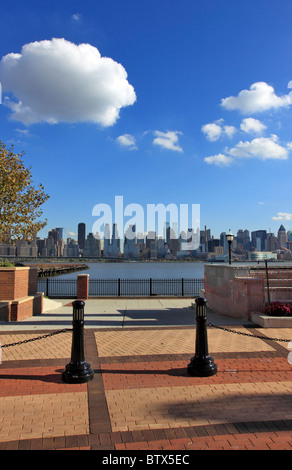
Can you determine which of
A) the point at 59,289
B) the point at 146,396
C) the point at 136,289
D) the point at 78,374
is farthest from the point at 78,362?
the point at 59,289

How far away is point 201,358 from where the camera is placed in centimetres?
582

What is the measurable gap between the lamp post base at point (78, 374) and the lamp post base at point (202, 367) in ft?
5.69

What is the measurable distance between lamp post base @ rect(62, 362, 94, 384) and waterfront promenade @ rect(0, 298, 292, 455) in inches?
Answer: 3.6

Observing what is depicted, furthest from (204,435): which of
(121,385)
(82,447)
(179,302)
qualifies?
(179,302)

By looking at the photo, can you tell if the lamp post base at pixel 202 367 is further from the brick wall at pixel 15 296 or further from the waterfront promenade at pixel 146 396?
the brick wall at pixel 15 296

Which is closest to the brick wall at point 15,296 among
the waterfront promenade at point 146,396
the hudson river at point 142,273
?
the waterfront promenade at point 146,396

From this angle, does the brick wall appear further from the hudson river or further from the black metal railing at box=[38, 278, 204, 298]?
the hudson river

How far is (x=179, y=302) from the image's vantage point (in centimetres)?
1590

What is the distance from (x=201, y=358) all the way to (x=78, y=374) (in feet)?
6.96

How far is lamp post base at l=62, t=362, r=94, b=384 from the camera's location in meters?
5.35

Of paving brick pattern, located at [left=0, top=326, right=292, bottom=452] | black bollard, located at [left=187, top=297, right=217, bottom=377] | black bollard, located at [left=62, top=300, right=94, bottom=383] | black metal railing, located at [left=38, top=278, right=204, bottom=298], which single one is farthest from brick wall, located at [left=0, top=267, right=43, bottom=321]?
black metal railing, located at [left=38, top=278, right=204, bottom=298]

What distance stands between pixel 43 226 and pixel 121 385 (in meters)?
9.29

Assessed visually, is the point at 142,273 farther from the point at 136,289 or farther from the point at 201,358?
the point at 201,358

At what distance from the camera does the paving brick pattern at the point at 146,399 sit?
3.67m
